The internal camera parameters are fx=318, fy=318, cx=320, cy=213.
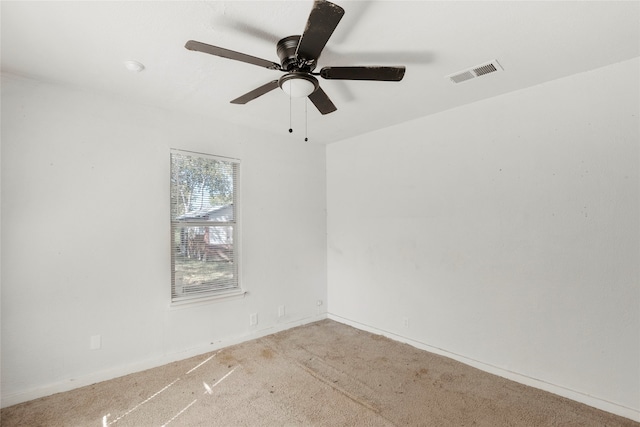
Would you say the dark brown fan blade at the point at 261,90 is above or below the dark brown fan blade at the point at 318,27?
below

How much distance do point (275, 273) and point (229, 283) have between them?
1.95 ft

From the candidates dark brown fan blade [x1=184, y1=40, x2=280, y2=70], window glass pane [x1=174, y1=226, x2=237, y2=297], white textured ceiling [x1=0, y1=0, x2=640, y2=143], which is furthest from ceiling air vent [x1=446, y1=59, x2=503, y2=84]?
window glass pane [x1=174, y1=226, x2=237, y2=297]

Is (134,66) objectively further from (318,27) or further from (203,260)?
Answer: (203,260)

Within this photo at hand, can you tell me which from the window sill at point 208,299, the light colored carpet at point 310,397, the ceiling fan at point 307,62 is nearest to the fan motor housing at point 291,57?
the ceiling fan at point 307,62

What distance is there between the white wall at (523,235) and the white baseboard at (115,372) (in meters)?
1.54

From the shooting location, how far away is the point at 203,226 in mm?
3395

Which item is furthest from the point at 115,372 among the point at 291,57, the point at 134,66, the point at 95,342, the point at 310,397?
the point at 291,57

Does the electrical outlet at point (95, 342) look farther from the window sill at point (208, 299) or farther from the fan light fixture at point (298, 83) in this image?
the fan light fixture at point (298, 83)

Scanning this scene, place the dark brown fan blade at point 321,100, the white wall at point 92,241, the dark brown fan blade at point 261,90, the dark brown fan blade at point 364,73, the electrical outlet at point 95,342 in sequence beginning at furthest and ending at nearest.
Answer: the electrical outlet at point 95,342, the white wall at point 92,241, the dark brown fan blade at point 321,100, the dark brown fan blade at point 261,90, the dark brown fan blade at point 364,73

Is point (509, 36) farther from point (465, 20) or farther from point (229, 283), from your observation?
point (229, 283)

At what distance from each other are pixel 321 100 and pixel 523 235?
206 cm

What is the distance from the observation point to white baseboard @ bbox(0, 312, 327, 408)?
2395 millimetres

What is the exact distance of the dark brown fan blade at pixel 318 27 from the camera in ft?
4.47

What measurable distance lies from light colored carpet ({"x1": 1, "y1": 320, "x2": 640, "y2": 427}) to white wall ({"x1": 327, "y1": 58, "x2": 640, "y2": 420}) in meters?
0.32
